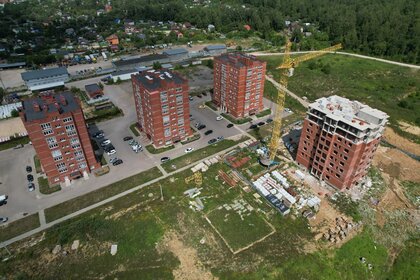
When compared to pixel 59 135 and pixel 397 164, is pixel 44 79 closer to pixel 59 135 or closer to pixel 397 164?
Answer: pixel 59 135

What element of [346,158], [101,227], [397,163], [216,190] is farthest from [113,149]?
[397,163]

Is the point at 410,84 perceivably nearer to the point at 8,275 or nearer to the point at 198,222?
the point at 198,222

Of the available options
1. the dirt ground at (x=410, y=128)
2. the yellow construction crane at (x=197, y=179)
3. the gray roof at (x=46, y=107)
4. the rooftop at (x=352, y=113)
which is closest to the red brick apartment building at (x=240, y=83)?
the rooftop at (x=352, y=113)

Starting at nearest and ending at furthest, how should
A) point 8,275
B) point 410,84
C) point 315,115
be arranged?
point 8,275 → point 315,115 → point 410,84

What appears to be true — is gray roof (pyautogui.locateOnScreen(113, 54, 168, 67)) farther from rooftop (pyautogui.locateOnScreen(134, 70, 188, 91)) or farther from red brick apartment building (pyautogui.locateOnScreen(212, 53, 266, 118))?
rooftop (pyautogui.locateOnScreen(134, 70, 188, 91))

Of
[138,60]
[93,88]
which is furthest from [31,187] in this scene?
[138,60]

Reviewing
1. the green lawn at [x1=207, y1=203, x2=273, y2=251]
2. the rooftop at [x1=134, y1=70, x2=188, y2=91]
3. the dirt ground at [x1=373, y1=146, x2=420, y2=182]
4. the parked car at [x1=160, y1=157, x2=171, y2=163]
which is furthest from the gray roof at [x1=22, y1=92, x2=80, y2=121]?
the dirt ground at [x1=373, y1=146, x2=420, y2=182]
